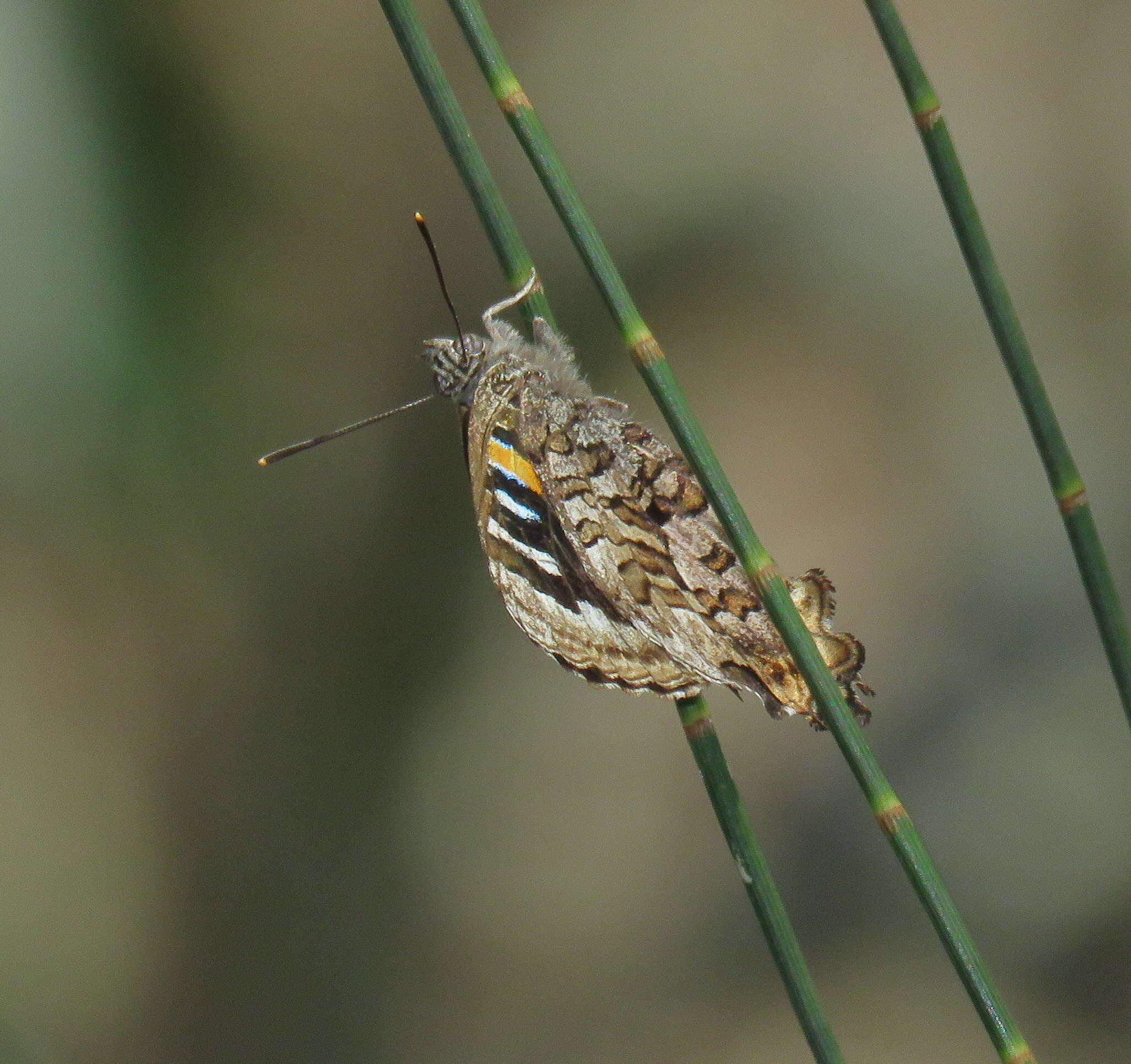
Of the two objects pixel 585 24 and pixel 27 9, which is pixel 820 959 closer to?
pixel 585 24

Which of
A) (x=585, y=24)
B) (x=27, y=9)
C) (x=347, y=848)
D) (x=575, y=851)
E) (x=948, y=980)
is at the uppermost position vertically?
(x=27, y=9)

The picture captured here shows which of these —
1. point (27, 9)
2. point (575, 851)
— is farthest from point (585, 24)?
point (575, 851)

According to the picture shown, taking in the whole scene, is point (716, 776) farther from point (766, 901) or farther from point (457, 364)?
point (457, 364)

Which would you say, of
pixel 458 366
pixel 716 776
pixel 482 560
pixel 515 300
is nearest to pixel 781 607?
pixel 716 776

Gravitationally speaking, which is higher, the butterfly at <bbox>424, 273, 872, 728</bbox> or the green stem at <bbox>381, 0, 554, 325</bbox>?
the green stem at <bbox>381, 0, 554, 325</bbox>

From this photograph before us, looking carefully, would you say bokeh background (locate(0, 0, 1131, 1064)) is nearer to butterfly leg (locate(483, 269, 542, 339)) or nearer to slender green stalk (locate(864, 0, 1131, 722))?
butterfly leg (locate(483, 269, 542, 339))

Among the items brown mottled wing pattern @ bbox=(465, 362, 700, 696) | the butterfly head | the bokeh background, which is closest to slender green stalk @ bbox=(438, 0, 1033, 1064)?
brown mottled wing pattern @ bbox=(465, 362, 700, 696)
